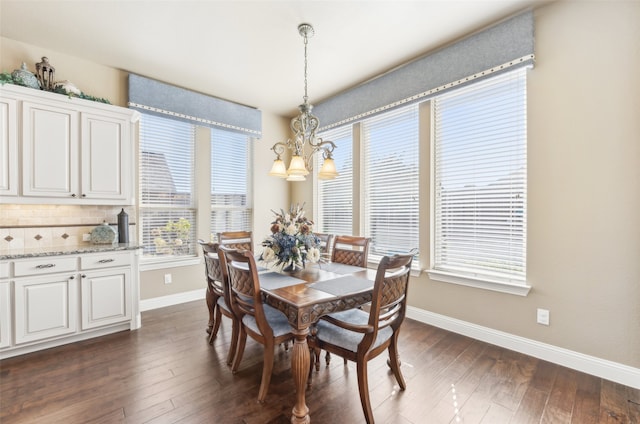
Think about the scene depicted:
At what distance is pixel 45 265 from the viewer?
2.62 meters

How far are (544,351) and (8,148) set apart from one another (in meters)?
5.14

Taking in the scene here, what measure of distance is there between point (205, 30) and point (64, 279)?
2723mm

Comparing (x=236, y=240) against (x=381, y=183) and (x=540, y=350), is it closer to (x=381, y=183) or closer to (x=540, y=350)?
(x=381, y=183)

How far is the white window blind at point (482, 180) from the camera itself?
8.66 ft

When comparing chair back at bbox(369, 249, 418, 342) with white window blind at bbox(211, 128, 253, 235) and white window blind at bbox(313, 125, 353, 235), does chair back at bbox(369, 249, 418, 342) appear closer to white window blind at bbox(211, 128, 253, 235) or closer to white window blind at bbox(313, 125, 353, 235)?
white window blind at bbox(313, 125, 353, 235)

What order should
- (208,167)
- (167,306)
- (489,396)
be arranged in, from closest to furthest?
(489,396) → (167,306) → (208,167)

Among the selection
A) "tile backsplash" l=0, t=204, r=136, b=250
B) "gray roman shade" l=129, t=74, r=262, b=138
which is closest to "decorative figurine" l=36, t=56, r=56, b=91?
"gray roman shade" l=129, t=74, r=262, b=138

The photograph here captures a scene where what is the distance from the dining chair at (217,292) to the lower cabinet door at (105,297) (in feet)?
3.27

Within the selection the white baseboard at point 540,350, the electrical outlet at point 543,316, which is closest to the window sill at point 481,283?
the electrical outlet at point 543,316

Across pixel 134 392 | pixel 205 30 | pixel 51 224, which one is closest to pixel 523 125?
pixel 205 30

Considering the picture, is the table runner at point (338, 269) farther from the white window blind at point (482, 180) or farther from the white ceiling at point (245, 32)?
the white ceiling at point (245, 32)

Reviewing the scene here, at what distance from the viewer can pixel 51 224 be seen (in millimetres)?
3092

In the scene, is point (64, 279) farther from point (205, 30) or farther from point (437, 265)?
point (437, 265)

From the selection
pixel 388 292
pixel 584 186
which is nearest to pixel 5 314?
pixel 388 292
